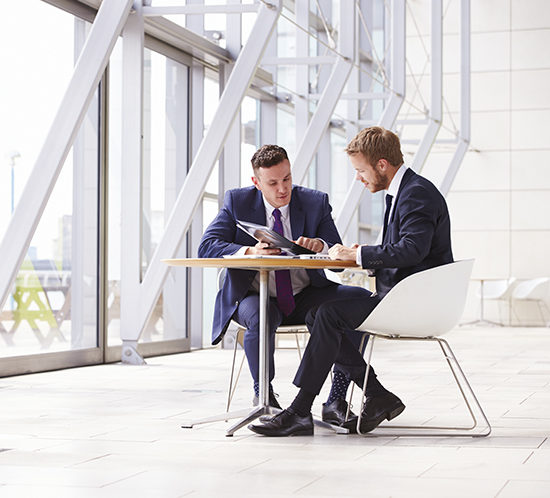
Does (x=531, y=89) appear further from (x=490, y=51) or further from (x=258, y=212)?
(x=258, y=212)

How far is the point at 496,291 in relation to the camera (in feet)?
45.2

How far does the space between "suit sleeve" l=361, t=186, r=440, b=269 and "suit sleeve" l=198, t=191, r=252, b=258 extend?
0.55 m

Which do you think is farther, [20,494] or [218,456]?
[218,456]

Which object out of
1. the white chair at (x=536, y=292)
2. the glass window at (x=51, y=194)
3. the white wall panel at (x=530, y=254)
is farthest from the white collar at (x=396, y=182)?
the white wall panel at (x=530, y=254)

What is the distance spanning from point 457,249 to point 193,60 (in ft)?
22.3

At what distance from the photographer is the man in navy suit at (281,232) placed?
3.76 m

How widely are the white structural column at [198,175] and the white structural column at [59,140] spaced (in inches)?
49.0

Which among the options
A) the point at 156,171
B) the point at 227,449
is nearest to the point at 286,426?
the point at 227,449

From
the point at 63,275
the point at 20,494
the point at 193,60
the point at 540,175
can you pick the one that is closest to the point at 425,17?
the point at 540,175

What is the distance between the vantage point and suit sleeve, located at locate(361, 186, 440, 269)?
350cm

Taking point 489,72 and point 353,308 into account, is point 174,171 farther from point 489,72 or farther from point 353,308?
point 489,72

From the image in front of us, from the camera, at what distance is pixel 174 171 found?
8383mm

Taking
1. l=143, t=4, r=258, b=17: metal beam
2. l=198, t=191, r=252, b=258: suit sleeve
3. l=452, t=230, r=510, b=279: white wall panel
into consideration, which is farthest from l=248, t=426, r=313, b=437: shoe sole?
l=452, t=230, r=510, b=279: white wall panel

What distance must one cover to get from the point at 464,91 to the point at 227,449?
9806mm
